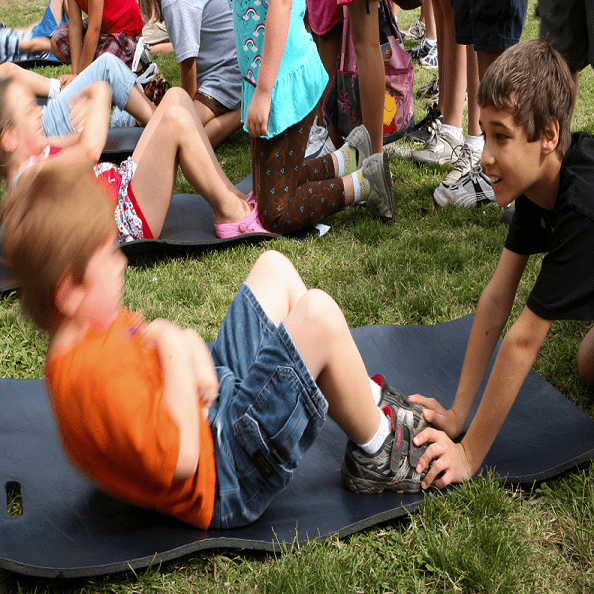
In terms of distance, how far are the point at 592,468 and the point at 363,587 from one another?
76cm

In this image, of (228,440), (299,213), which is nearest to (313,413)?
(228,440)

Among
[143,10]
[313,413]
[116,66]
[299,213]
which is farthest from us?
[143,10]

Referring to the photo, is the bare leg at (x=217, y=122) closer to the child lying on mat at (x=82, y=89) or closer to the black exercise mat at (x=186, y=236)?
the child lying on mat at (x=82, y=89)

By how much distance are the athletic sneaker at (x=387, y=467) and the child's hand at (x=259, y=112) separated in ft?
5.63

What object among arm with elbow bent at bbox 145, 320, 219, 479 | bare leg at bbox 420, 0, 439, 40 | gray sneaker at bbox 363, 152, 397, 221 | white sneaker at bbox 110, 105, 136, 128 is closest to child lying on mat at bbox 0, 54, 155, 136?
white sneaker at bbox 110, 105, 136, 128

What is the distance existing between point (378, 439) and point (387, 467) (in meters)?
0.08

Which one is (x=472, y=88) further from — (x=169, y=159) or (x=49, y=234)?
(x=49, y=234)

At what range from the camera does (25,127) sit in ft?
8.72

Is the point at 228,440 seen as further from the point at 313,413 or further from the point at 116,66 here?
the point at 116,66

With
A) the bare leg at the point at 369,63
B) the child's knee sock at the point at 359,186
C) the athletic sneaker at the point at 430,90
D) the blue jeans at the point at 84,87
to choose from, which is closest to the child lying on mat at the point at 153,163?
the blue jeans at the point at 84,87

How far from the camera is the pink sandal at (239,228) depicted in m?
3.26

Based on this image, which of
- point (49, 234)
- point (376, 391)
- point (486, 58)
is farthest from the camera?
point (486, 58)

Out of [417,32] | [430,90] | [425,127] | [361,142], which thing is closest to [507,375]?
[361,142]

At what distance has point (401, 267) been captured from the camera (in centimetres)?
300
